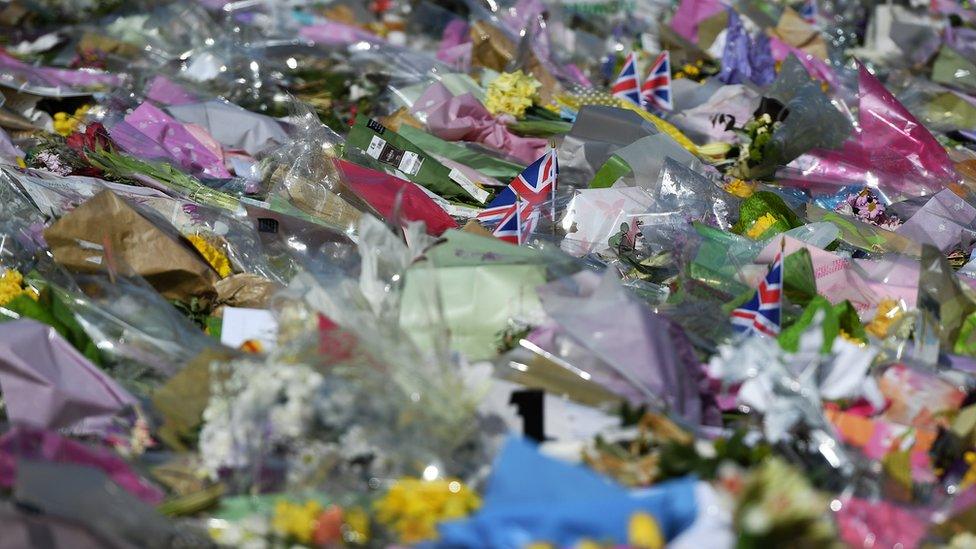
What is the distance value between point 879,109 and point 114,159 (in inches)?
110

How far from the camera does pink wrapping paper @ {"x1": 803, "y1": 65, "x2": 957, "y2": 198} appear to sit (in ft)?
12.8

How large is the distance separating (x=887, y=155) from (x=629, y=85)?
45.4 inches

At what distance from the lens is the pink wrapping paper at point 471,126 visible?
4250 mm

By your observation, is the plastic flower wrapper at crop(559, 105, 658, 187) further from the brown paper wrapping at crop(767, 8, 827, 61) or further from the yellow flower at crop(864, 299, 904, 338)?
the brown paper wrapping at crop(767, 8, 827, 61)

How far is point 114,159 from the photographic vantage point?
143 inches

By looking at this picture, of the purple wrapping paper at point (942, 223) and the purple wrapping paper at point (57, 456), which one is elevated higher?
the purple wrapping paper at point (57, 456)

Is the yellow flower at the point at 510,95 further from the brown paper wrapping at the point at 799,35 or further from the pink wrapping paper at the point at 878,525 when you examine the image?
the pink wrapping paper at the point at 878,525

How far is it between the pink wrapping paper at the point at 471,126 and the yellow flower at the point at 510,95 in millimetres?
41

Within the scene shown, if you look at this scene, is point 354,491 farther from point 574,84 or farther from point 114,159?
point 574,84

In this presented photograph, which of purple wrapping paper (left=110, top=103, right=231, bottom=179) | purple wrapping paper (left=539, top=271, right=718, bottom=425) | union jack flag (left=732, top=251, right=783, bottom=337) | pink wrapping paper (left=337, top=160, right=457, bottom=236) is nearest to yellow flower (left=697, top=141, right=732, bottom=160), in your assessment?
pink wrapping paper (left=337, top=160, right=457, bottom=236)

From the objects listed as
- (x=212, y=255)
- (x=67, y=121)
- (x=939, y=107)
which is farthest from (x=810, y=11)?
(x=212, y=255)

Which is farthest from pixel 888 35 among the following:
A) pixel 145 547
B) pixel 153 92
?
pixel 145 547

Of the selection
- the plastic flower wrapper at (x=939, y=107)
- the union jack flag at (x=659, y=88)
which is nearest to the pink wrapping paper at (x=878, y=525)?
the union jack flag at (x=659, y=88)

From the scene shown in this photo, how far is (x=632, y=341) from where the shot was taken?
216cm
